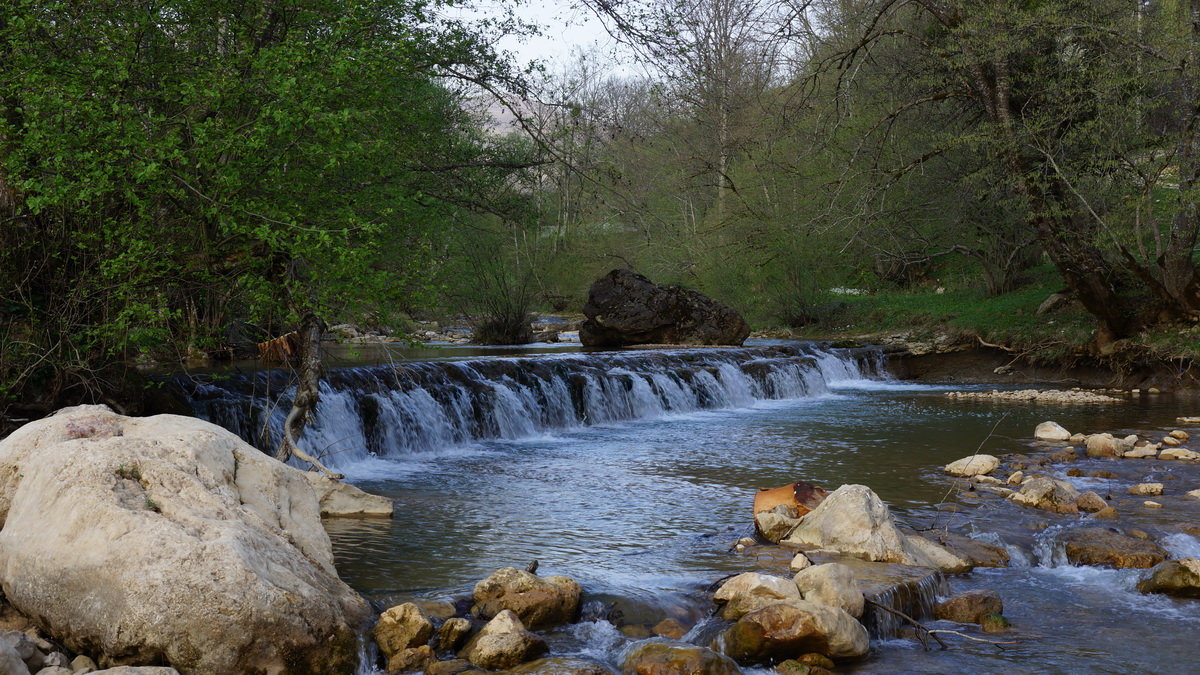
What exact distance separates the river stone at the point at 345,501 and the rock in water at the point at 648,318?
534 inches

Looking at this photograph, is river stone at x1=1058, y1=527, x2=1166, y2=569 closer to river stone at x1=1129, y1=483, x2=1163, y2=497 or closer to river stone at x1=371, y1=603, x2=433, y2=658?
river stone at x1=1129, y1=483, x2=1163, y2=497

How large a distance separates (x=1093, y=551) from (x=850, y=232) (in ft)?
56.4

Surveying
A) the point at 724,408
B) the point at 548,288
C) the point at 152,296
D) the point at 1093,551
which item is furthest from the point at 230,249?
the point at 548,288

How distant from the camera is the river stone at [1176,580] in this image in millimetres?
5434

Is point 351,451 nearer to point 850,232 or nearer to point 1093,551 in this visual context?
point 1093,551

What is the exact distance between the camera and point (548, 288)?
109 ft

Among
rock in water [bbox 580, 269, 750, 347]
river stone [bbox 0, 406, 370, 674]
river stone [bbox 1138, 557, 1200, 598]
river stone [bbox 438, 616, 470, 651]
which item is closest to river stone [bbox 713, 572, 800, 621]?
river stone [bbox 438, 616, 470, 651]

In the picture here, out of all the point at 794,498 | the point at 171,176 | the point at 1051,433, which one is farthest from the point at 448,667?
the point at 1051,433

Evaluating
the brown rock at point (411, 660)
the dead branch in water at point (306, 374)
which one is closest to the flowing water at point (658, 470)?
the dead branch in water at point (306, 374)

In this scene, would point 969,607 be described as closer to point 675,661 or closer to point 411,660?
point 675,661

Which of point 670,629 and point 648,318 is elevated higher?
point 648,318

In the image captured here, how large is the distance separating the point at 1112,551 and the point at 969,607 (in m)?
1.68

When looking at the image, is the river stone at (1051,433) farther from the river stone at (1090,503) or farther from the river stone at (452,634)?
the river stone at (452,634)

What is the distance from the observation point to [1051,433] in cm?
1140
